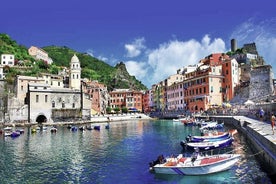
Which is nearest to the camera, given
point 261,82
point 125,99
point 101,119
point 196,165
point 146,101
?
point 196,165

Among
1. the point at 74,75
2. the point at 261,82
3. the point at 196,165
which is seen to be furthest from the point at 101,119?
the point at 196,165

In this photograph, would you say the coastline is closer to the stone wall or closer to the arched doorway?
the arched doorway

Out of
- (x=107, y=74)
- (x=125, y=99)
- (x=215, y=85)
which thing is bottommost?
(x=125, y=99)

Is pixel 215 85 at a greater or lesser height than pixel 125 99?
greater

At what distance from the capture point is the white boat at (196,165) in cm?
2023

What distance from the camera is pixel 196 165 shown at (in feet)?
66.1

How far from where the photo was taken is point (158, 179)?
2005cm

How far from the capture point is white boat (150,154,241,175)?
20.2 m

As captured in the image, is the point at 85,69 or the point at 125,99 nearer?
the point at 125,99

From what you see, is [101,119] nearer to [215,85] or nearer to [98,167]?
[215,85]

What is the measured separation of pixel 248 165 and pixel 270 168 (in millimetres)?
3827

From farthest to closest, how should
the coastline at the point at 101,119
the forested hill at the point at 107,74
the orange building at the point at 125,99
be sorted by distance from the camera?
1. the forested hill at the point at 107,74
2. the orange building at the point at 125,99
3. the coastline at the point at 101,119

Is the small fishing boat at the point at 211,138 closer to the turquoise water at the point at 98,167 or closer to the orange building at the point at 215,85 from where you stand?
the turquoise water at the point at 98,167

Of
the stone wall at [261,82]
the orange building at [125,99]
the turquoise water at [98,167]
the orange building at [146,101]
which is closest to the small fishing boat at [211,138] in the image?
the turquoise water at [98,167]
